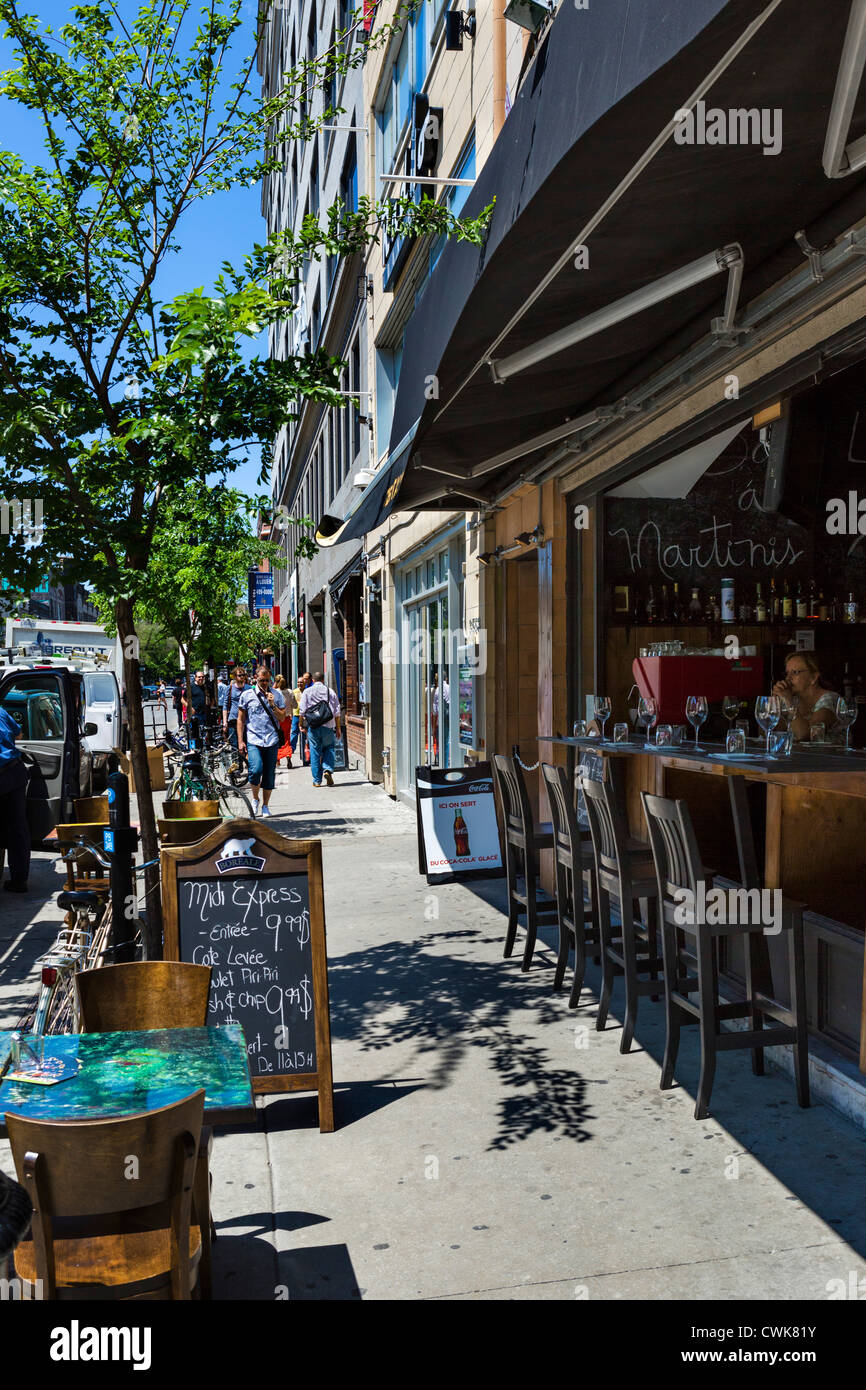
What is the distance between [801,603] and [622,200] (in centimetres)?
532

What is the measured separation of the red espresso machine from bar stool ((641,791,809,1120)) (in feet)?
6.79

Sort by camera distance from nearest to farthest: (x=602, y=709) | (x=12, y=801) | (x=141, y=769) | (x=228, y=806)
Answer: (x=141, y=769) → (x=602, y=709) → (x=12, y=801) → (x=228, y=806)

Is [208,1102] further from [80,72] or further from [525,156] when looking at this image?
[80,72]

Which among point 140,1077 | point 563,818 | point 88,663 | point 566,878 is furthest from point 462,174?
point 88,663

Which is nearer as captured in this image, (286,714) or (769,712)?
(769,712)

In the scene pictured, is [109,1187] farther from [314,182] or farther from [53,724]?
[314,182]

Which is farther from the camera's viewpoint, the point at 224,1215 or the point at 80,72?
the point at 80,72

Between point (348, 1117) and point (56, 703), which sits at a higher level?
point (56, 703)

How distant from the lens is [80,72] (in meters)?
6.30

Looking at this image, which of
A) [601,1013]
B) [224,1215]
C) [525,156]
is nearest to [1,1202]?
[224,1215]

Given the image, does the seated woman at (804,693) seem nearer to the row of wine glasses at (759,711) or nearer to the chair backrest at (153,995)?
the row of wine glasses at (759,711)

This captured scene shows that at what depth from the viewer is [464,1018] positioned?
20.1ft

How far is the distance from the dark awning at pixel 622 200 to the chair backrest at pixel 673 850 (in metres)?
2.34
